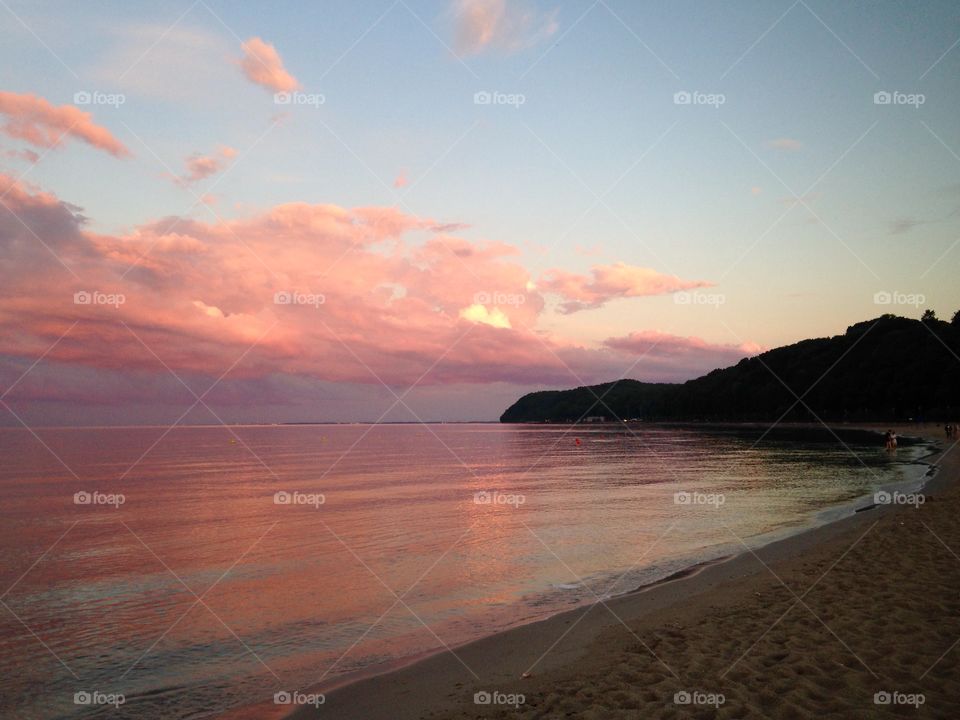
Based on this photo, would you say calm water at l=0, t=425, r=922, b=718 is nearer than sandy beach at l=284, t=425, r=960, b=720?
No

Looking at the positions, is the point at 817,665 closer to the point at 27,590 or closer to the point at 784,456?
the point at 27,590

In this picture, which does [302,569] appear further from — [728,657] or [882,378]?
[882,378]

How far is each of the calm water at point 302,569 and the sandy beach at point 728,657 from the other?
56.6 inches

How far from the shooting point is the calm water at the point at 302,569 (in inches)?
423

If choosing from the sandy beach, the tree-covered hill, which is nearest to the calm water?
the sandy beach

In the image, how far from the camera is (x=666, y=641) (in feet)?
32.9

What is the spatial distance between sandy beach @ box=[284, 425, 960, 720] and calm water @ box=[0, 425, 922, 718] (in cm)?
144

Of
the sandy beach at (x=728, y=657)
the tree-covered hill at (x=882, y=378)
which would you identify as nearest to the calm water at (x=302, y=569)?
the sandy beach at (x=728, y=657)

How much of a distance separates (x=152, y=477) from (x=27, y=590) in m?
38.6

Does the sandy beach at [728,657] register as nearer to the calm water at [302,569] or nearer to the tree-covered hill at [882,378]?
the calm water at [302,569]

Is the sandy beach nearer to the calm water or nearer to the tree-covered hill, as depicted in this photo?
the calm water

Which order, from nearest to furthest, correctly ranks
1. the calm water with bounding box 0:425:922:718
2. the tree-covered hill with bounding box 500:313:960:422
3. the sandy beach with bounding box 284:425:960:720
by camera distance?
1. the sandy beach with bounding box 284:425:960:720
2. the calm water with bounding box 0:425:922:718
3. the tree-covered hill with bounding box 500:313:960:422

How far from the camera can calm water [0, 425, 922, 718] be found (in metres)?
10.8

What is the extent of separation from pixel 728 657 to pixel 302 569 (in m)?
13.1
